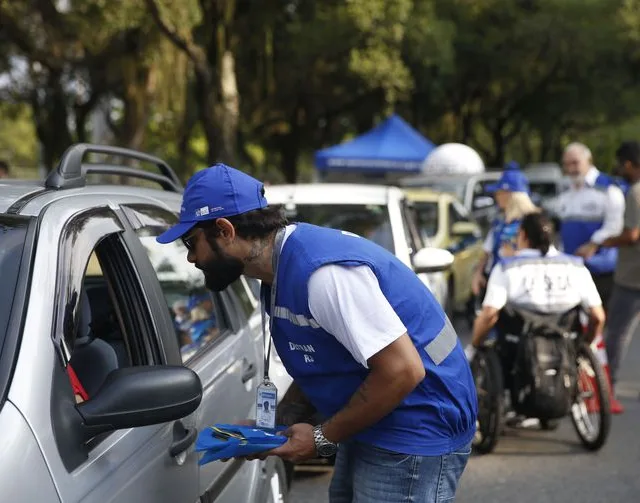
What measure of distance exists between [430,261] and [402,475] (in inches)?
151

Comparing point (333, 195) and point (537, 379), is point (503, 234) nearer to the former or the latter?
point (333, 195)

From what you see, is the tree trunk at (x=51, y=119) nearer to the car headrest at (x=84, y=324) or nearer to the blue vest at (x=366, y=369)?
the car headrest at (x=84, y=324)

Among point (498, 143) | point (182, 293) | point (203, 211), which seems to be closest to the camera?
point (203, 211)

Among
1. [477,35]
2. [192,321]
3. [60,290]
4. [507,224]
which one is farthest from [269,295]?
[477,35]

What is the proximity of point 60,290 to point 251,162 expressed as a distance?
110 ft

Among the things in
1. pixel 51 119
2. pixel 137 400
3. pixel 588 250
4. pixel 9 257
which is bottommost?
pixel 588 250

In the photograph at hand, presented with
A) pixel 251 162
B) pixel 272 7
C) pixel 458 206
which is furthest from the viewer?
pixel 251 162

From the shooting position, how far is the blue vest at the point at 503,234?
23.7ft

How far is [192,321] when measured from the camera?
377cm

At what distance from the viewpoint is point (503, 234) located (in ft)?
24.0

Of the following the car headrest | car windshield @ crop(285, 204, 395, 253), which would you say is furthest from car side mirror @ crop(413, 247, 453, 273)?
the car headrest

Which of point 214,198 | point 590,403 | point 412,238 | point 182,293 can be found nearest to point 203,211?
point 214,198

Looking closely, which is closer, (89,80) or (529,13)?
(89,80)

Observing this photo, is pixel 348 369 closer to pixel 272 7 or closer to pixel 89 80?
pixel 272 7
